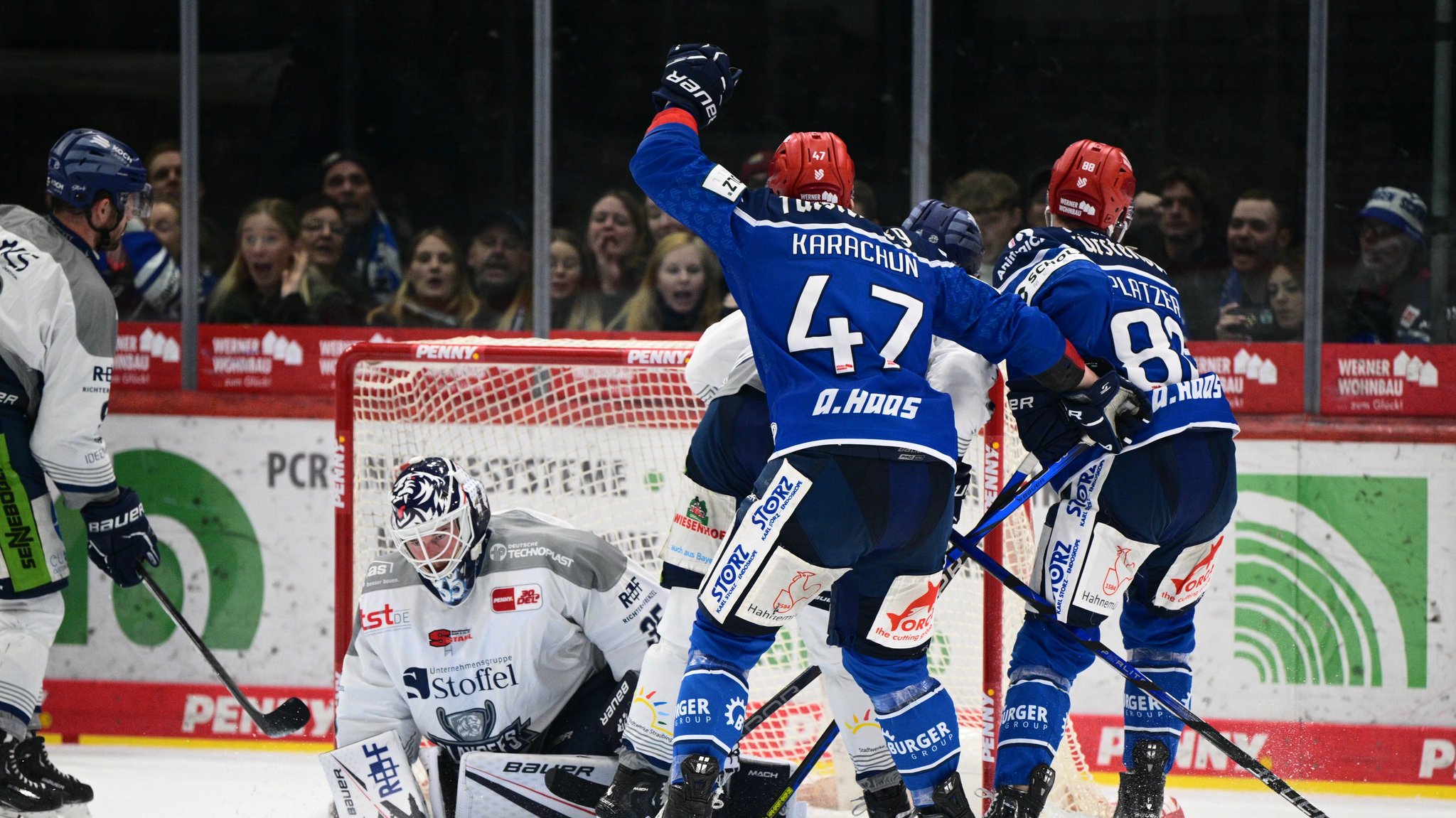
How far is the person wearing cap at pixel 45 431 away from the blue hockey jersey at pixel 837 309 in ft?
4.69

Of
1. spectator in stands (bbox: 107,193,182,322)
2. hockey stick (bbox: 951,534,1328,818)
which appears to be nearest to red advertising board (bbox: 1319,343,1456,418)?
hockey stick (bbox: 951,534,1328,818)

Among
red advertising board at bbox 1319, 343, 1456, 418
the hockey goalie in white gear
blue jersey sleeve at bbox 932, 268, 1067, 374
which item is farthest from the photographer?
red advertising board at bbox 1319, 343, 1456, 418

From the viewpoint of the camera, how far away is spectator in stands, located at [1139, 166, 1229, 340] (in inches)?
188

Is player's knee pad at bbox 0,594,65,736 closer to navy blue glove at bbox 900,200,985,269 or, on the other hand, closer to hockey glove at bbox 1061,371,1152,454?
navy blue glove at bbox 900,200,985,269

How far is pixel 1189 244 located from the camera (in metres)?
4.79

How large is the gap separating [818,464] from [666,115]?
756 mm

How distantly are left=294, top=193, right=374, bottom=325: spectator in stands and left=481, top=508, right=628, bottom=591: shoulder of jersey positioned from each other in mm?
1911

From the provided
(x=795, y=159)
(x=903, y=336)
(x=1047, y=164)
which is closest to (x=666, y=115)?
(x=795, y=159)

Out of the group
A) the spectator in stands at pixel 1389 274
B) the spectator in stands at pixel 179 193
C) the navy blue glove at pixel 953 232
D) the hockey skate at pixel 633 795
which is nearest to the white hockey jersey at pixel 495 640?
the hockey skate at pixel 633 795

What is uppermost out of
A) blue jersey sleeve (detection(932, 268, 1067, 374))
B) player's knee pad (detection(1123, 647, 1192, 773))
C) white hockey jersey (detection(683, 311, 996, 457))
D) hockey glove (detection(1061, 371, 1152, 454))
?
blue jersey sleeve (detection(932, 268, 1067, 374))

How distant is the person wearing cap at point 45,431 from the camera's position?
3.48 m

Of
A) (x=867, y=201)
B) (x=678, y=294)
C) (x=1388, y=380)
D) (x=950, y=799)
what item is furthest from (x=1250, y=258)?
(x=950, y=799)

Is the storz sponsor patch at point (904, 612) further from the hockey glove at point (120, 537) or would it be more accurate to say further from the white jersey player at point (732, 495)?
the hockey glove at point (120, 537)

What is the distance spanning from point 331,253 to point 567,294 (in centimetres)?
82
